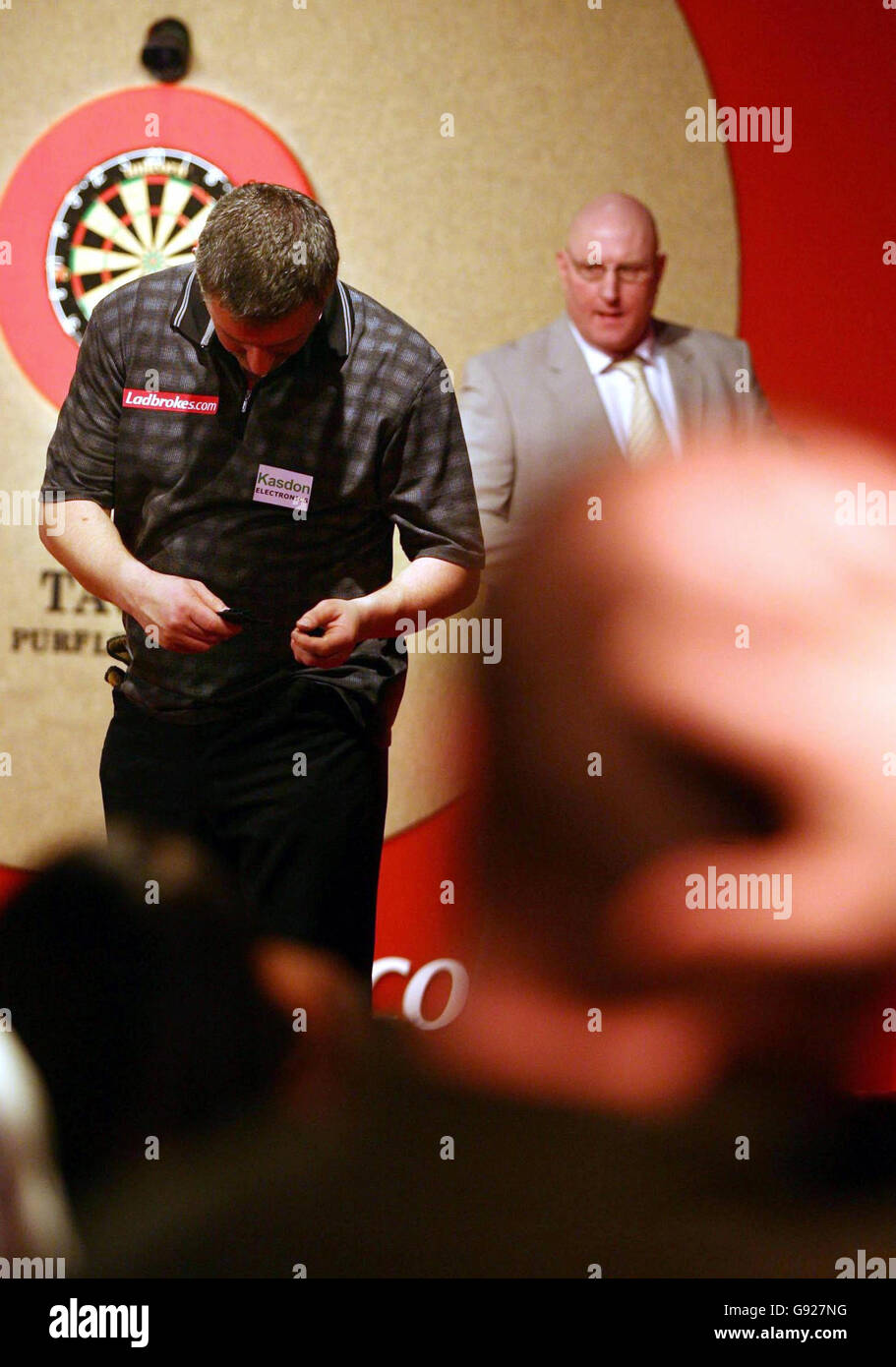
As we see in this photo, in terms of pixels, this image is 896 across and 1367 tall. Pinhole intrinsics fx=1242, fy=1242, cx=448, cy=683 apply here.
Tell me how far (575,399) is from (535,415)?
81 mm

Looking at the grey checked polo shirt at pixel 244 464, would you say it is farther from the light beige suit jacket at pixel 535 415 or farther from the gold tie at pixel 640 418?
the gold tie at pixel 640 418

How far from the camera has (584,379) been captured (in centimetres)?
231

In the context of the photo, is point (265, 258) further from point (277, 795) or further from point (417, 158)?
point (277, 795)

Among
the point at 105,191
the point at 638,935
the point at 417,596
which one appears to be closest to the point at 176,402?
the point at 105,191

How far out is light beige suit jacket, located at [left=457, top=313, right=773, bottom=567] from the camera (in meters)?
2.29

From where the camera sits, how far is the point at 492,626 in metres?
2.31

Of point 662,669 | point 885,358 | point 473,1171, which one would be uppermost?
point 885,358

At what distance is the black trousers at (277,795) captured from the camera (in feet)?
7.37

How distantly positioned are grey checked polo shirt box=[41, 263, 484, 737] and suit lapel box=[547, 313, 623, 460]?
0.83 ft

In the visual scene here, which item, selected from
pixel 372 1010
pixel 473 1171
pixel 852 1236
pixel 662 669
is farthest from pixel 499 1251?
pixel 662 669

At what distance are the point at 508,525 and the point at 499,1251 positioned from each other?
136cm

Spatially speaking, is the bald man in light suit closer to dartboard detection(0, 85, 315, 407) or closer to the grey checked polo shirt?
the grey checked polo shirt

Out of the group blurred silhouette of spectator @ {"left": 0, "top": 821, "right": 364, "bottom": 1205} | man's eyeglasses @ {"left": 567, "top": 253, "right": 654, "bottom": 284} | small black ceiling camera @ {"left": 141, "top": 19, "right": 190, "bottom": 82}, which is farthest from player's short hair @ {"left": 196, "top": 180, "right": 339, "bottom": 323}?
blurred silhouette of spectator @ {"left": 0, "top": 821, "right": 364, "bottom": 1205}

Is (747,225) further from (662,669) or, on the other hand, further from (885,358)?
(662,669)
